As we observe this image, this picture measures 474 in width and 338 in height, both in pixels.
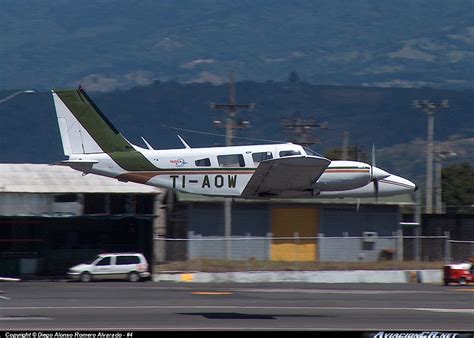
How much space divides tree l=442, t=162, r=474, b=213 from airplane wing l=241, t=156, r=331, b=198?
5586 centimetres

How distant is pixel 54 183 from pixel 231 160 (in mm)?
16020

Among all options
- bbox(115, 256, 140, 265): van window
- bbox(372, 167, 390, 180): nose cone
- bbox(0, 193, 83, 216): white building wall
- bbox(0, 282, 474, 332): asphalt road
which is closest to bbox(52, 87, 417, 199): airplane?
bbox(372, 167, 390, 180): nose cone

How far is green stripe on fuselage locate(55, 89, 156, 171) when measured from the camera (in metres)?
37.8

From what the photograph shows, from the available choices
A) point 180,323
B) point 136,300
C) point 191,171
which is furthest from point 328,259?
point 180,323

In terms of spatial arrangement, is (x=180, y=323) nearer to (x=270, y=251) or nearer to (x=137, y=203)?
(x=270, y=251)

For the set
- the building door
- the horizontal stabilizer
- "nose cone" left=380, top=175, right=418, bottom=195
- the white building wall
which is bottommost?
the building door

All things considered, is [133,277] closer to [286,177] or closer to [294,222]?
[286,177]

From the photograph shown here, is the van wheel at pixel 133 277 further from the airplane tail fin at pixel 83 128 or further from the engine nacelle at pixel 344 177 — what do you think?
the engine nacelle at pixel 344 177

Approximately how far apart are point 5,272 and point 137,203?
10.1 meters

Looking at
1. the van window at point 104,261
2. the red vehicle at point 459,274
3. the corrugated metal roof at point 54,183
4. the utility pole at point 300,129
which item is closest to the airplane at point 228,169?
the van window at point 104,261

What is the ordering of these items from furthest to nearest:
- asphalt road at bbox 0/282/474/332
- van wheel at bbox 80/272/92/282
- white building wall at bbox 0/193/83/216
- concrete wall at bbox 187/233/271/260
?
white building wall at bbox 0/193/83/216 < concrete wall at bbox 187/233/271/260 < van wheel at bbox 80/272/92/282 < asphalt road at bbox 0/282/474/332

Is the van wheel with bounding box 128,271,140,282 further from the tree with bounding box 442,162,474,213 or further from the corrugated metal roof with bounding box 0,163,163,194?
the tree with bounding box 442,162,474,213

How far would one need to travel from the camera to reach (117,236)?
47625 millimetres

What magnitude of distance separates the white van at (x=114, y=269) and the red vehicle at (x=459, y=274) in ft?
38.7
